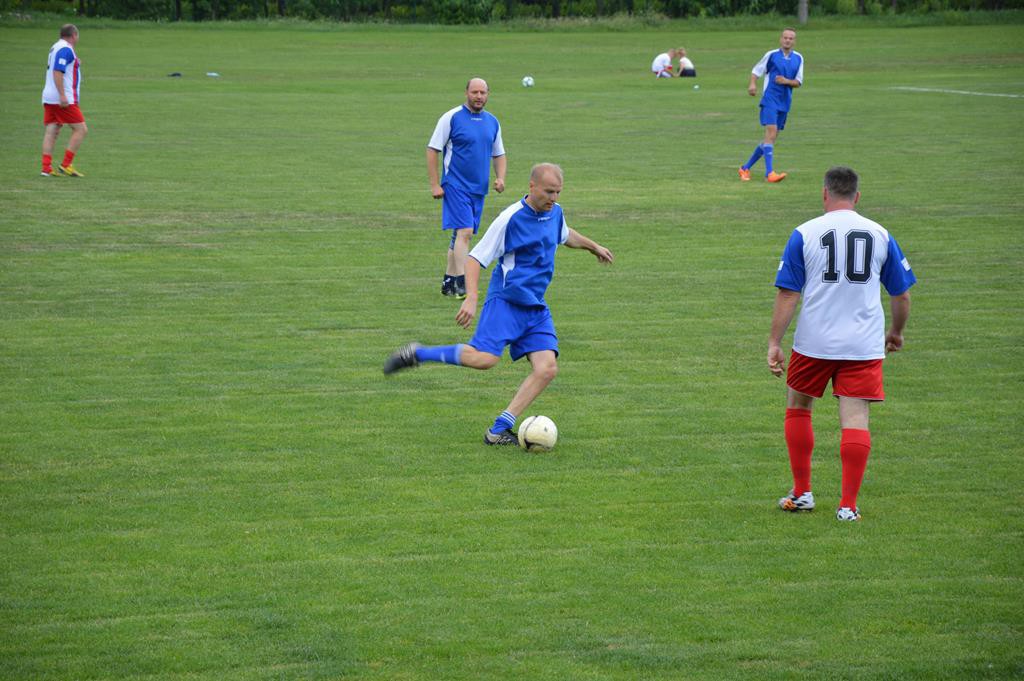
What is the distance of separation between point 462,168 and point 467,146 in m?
0.25

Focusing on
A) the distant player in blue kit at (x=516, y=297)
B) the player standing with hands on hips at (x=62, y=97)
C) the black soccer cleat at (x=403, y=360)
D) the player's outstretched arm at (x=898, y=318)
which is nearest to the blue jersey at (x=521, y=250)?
the distant player in blue kit at (x=516, y=297)

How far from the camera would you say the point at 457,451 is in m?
8.94

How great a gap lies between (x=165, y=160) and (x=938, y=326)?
1616 centimetres

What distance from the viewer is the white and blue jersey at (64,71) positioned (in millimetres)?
21016

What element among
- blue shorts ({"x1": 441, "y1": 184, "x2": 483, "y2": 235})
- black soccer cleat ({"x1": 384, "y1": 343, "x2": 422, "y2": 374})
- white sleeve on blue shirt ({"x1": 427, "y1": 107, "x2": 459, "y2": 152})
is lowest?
black soccer cleat ({"x1": 384, "y1": 343, "x2": 422, "y2": 374})

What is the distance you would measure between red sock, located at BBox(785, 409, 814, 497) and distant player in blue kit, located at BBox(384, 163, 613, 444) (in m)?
2.00

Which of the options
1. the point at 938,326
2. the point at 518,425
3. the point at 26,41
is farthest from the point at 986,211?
the point at 26,41

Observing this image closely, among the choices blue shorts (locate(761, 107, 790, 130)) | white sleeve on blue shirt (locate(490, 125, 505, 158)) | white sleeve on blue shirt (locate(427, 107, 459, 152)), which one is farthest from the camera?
blue shorts (locate(761, 107, 790, 130))

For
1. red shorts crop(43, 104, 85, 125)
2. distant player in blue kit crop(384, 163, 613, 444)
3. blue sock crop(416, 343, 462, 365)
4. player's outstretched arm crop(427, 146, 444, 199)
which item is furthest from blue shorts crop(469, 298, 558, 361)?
red shorts crop(43, 104, 85, 125)

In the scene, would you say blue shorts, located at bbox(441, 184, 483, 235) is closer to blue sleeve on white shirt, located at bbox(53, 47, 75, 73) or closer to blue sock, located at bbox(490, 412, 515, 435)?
blue sock, located at bbox(490, 412, 515, 435)

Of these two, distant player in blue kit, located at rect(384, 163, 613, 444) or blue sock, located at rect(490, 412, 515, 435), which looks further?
blue sock, located at rect(490, 412, 515, 435)

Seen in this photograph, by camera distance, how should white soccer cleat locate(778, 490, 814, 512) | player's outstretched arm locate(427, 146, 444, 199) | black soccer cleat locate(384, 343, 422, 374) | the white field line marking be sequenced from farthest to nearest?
1. the white field line marking
2. player's outstretched arm locate(427, 146, 444, 199)
3. black soccer cleat locate(384, 343, 422, 374)
4. white soccer cleat locate(778, 490, 814, 512)

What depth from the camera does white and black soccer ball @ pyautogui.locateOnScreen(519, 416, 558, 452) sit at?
8.88 metres

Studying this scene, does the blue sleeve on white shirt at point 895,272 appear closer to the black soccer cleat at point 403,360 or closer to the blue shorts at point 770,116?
the black soccer cleat at point 403,360
